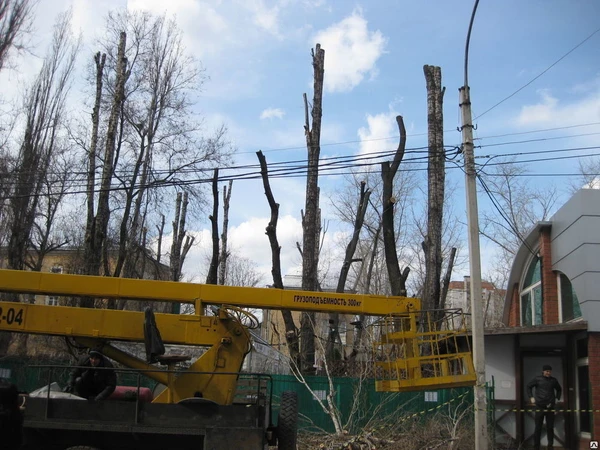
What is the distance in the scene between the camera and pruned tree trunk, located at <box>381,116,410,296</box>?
18.7 m

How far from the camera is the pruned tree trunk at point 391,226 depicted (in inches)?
738

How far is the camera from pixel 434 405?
1582 cm

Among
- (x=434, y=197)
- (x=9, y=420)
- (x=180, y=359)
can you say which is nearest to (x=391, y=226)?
Answer: (x=434, y=197)

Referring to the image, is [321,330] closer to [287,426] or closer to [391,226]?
[391,226]

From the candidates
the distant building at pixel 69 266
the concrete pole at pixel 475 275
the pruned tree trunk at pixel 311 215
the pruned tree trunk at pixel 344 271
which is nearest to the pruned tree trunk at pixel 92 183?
the distant building at pixel 69 266

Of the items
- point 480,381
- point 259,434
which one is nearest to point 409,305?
point 480,381

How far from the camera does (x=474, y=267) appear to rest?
39.1ft

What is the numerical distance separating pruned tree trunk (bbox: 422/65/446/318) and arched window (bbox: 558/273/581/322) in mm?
3577

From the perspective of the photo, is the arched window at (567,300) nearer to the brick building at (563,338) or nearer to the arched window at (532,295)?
the brick building at (563,338)

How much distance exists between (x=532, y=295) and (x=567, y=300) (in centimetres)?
245

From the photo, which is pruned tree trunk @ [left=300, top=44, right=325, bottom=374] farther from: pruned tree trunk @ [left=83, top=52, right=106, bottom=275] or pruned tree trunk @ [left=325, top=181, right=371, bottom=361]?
pruned tree trunk @ [left=83, top=52, right=106, bottom=275]

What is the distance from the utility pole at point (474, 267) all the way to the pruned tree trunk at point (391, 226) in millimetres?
6072

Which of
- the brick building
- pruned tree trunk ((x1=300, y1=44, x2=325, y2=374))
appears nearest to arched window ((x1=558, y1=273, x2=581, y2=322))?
the brick building

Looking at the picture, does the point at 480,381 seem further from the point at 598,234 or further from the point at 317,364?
the point at 317,364
